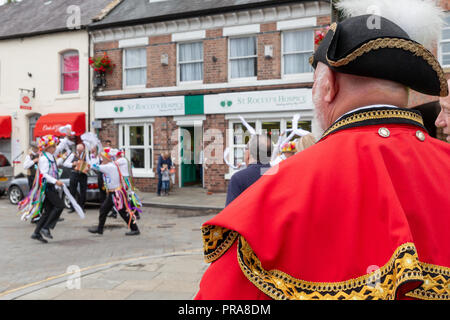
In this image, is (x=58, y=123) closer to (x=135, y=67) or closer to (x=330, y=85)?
(x=135, y=67)

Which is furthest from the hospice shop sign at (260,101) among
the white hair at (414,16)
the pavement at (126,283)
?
the white hair at (414,16)

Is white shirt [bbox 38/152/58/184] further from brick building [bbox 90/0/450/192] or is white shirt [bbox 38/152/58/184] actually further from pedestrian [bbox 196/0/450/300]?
pedestrian [bbox 196/0/450/300]

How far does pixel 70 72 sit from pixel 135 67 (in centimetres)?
328

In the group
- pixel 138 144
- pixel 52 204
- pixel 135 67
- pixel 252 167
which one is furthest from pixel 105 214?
pixel 135 67

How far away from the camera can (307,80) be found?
47.6 feet

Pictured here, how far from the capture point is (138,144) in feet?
56.4

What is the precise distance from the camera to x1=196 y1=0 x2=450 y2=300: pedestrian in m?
1.09

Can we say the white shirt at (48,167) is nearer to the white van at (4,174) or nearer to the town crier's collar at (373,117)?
the white van at (4,174)

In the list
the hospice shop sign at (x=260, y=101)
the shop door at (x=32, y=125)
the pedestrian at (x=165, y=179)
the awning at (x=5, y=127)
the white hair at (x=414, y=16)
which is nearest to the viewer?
the white hair at (x=414, y=16)

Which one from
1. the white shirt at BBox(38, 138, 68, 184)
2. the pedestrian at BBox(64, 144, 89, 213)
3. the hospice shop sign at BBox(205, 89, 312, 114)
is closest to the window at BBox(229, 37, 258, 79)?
the hospice shop sign at BBox(205, 89, 312, 114)

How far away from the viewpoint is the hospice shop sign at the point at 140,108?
16344mm

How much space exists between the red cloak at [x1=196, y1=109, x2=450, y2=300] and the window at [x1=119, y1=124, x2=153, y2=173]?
1593 centimetres

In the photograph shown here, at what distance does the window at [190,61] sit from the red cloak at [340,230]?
15469 millimetres

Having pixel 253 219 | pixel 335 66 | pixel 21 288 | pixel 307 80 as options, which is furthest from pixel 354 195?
pixel 307 80
